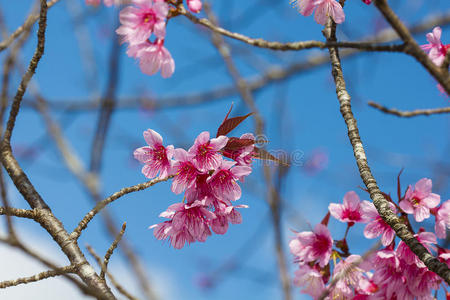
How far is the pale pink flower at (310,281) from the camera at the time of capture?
1729mm

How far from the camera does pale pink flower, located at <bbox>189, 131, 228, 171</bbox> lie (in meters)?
1.45

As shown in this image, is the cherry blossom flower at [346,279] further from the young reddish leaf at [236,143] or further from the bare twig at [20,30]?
the bare twig at [20,30]

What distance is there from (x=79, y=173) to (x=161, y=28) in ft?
6.18

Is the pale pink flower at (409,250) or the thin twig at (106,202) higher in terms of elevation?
the thin twig at (106,202)

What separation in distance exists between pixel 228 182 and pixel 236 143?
142 millimetres

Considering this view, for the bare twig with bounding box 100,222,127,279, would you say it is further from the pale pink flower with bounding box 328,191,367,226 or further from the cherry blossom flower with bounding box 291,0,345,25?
the cherry blossom flower with bounding box 291,0,345,25

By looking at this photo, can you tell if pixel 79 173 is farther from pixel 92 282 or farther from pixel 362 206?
pixel 362 206

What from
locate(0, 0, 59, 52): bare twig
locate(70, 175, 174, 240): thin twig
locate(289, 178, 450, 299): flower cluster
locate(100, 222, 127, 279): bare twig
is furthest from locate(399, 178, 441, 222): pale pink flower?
locate(0, 0, 59, 52): bare twig

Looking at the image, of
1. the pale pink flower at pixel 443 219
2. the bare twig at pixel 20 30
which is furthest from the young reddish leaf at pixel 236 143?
the bare twig at pixel 20 30

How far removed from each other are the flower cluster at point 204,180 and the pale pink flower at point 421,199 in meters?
0.59

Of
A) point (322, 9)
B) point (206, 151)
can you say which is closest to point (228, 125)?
point (206, 151)

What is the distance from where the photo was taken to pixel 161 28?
147 cm

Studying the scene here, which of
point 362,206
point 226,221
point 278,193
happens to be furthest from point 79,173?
point 362,206

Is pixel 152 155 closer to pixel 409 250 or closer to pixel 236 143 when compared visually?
pixel 236 143
